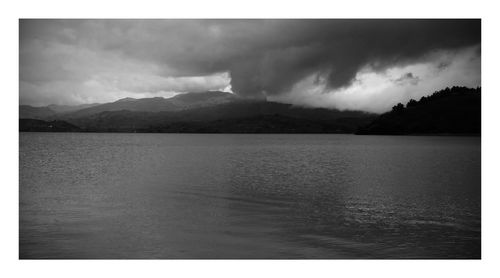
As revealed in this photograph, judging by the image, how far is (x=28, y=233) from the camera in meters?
18.5

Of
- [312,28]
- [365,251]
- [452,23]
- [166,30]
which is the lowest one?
[365,251]

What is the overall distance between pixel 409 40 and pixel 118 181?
3054 centimetres

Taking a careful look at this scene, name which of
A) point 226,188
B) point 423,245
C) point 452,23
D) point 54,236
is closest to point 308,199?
point 226,188

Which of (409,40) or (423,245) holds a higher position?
(409,40)

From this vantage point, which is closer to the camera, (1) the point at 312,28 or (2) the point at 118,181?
(1) the point at 312,28

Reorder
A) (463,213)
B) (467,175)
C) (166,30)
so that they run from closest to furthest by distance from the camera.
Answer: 1. (463,213)
2. (467,175)
3. (166,30)

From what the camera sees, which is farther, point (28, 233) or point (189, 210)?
point (189, 210)

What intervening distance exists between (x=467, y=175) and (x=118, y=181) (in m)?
36.4

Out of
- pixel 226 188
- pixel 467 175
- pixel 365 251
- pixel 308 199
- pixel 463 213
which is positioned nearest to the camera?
pixel 365 251

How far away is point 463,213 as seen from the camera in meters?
23.7

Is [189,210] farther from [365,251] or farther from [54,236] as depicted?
[365,251]

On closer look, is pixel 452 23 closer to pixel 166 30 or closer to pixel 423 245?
pixel 423 245

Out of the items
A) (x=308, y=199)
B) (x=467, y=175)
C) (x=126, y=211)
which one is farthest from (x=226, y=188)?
(x=467, y=175)

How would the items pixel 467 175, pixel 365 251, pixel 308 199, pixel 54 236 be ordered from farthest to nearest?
pixel 467 175
pixel 308 199
pixel 54 236
pixel 365 251
